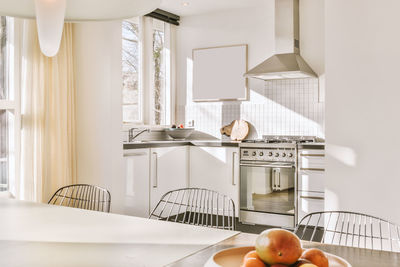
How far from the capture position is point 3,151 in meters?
3.49

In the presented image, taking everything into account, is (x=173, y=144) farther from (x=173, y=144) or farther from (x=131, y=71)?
(x=131, y=71)

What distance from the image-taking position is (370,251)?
1338 mm

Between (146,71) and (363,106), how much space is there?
3.31 meters

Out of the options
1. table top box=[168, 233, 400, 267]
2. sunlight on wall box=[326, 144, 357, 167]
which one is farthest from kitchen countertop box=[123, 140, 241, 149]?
table top box=[168, 233, 400, 267]

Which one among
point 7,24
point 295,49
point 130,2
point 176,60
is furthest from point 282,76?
point 130,2

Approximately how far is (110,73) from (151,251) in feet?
8.86

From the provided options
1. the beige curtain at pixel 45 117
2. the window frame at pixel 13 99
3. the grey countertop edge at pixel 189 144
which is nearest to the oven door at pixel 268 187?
the grey countertop edge at pixel 189 144

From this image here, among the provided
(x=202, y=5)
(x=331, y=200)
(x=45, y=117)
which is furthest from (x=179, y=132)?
(x=331, y=200)

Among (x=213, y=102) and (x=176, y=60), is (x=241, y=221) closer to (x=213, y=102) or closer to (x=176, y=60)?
(x=213, y=102)

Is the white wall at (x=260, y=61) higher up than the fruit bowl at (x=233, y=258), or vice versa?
the white wall at (x=260, y=61)

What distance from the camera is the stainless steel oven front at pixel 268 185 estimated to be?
4457 mm

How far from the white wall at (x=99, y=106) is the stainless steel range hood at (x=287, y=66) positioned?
170 cm

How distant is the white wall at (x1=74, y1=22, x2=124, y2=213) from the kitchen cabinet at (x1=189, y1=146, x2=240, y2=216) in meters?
1.30

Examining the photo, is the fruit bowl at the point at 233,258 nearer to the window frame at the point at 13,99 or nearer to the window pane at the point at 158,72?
the window frame at the point at 13,99
